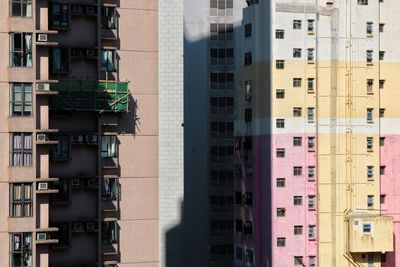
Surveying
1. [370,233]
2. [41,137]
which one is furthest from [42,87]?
[370,233]

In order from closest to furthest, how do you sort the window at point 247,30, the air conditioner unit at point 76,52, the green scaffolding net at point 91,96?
the green scaffolding net at point 91,96, the air conditioner unit at point 76,52, the window at point 247,30

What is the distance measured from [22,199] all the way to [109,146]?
476 centimetres

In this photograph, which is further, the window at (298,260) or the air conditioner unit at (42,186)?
the window at (298,260)

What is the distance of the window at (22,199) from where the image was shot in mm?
32406

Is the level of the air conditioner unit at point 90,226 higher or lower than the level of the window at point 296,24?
lower

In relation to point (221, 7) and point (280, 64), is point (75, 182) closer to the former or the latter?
point (280, 64)

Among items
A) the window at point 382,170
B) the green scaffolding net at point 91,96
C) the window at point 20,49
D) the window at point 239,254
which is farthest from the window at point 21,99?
the window at point 239,254

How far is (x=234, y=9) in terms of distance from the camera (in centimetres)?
6988

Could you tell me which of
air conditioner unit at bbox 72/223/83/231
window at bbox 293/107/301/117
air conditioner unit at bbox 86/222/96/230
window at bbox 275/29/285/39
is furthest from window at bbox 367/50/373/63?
air conditioner unit at bbox 72/223/83/231

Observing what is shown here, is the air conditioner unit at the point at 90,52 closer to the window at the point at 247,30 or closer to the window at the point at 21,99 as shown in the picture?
the window at the point at 21,99

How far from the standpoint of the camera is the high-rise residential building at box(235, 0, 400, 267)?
183 feet

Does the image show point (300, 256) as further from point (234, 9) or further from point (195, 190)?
point (234, 9)

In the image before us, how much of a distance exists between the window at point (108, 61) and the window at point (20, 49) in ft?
13.1

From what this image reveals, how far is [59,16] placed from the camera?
35.5 metres
